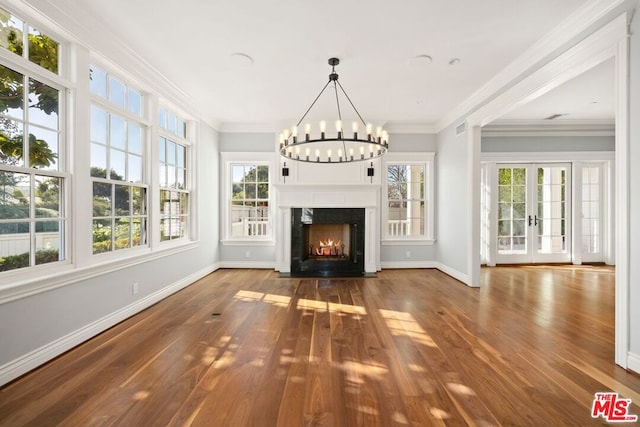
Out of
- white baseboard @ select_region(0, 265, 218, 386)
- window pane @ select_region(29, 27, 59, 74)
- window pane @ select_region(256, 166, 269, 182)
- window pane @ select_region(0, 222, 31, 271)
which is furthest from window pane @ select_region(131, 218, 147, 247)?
window pane @ select_region(256, 166, 269, 182)

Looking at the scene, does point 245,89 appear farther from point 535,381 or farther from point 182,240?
point 535,381

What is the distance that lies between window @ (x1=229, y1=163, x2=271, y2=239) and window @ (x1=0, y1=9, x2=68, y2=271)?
3.56m

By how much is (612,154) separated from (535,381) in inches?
266

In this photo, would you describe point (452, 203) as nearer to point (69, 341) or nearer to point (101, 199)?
point (101, 199)

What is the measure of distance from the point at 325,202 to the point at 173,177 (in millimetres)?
2597

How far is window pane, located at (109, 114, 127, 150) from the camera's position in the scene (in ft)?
10.2

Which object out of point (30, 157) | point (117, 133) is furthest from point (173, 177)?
point (30, 157)

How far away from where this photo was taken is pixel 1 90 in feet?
6.64

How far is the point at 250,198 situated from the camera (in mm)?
6039

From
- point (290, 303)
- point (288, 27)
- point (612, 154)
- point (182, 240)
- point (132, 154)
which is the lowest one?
point (290, 303)

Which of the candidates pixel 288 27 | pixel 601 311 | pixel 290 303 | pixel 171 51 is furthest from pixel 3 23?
pixel 601 311

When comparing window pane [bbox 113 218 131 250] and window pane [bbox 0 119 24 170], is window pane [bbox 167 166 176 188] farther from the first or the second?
window pane [bbox 0 119 24 170]

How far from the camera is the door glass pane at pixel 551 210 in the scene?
647cm

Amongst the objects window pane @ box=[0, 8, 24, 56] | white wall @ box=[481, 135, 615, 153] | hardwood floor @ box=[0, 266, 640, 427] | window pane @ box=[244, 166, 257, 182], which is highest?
white wall @ box=[481, 135, 615, 153]
